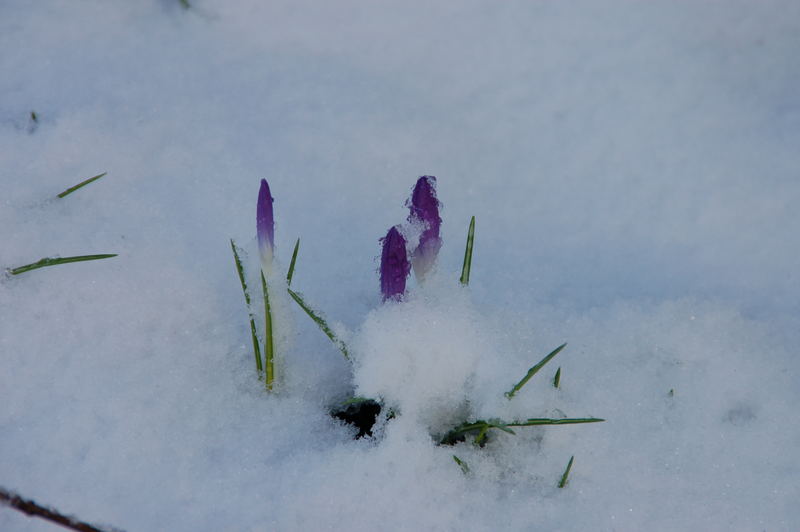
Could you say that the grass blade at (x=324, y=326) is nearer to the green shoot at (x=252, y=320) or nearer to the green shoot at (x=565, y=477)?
the green shoot at (x=252, y=320)

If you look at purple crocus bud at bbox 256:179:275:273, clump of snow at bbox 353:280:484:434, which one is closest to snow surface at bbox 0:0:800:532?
clump of snow at bbox 353:280:484:434

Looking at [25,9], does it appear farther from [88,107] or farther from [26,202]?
[26,202]

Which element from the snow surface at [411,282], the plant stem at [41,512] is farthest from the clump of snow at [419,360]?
the plant stem at [41,512]

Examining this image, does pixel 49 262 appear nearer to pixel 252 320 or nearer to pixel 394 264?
pixel 252 320

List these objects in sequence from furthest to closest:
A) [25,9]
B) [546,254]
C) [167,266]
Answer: [25,9] → [546,254] → [167,266]

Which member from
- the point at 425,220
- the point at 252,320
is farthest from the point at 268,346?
the point at 425,220

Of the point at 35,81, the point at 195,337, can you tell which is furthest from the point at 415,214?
the point at 35,81
